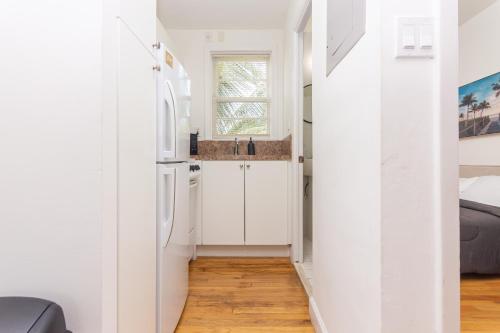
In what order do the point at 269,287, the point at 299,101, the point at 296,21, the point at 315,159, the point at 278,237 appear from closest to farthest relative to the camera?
1. the point at 315,159
2. the point at 269,287
3. the point at 296,21
4. the point at 299,101
5. the point at 278,237

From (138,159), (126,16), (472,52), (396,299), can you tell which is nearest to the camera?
(396,299)

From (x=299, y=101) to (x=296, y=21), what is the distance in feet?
2.18

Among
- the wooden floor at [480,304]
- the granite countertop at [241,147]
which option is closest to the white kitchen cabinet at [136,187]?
the wooden floor at [480,304]

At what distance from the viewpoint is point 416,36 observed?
806mm

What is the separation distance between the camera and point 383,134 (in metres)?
0.83

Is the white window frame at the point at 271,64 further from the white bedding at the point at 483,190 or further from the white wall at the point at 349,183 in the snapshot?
the white bedding at the point at 483,190

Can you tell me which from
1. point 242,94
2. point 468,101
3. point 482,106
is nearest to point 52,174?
point 242,94

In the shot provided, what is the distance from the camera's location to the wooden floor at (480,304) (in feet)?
5.15

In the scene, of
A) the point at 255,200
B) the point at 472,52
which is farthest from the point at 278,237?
the point at 472,52

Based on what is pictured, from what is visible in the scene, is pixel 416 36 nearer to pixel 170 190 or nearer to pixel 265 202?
pixel 170 190

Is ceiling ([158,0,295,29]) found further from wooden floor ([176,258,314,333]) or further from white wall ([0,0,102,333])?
wooden floor ([176,258,314,333])

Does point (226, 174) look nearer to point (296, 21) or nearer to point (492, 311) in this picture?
point (296, 21)

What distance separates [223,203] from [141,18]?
188 centimetres

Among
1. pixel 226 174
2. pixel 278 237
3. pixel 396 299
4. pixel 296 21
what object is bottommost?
pixel 278 237
